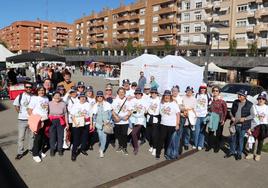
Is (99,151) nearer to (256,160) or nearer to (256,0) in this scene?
(256,160)

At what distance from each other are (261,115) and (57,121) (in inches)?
189

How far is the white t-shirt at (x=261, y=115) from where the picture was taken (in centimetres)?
620

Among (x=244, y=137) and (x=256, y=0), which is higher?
(x=256, y=0)

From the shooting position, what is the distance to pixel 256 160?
6.53 metres

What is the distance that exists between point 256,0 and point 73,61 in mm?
46579

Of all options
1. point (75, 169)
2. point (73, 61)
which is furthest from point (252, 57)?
point (73, 61)

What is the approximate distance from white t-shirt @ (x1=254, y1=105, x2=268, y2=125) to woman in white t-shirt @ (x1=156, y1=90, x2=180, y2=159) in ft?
6.30

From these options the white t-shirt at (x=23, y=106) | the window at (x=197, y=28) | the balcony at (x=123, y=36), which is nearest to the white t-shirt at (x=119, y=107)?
the white t-shirt at (x=23, y=106)

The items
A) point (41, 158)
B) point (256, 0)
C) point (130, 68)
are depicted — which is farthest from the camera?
point (256, 0)

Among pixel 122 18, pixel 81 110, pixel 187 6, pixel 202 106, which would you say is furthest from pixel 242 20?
pixel 81 110

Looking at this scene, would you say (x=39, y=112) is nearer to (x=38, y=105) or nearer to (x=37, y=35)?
(x=38, y=105)

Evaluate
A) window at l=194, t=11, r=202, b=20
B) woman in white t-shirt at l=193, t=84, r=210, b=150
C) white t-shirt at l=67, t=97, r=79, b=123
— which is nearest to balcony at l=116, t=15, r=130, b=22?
window at l=194, t=11, r=202, b=20

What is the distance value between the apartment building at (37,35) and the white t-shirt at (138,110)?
343 feet

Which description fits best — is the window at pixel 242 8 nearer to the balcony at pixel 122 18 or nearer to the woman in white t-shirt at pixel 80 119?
the balcony at pixel 122 18
